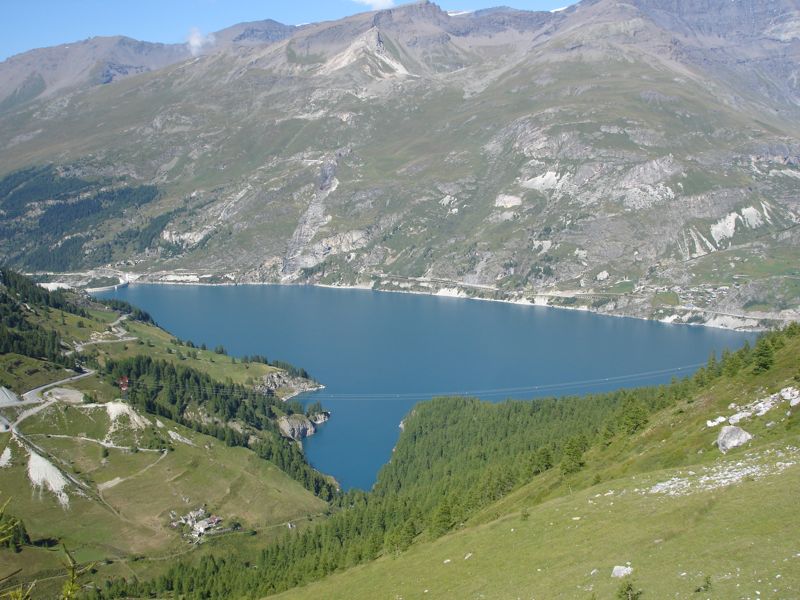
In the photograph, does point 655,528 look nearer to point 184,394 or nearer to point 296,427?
point 296,427

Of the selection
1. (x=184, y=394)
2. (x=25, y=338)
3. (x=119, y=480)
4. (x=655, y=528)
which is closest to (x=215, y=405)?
(x=184, y=394)

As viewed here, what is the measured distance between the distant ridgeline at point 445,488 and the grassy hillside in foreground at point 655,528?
3.22 m

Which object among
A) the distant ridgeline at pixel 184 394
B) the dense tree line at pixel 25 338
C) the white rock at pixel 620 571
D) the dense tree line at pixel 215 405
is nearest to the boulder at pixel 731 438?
the white rock at pixel 620 571

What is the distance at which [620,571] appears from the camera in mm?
38688

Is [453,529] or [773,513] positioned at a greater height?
[773,513]

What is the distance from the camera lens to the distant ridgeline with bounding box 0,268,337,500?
508 ft

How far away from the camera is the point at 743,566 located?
34250 mm

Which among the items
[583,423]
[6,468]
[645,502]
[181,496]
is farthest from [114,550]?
[645,502]

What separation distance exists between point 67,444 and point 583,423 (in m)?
89.0

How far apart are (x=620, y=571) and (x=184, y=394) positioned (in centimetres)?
15056

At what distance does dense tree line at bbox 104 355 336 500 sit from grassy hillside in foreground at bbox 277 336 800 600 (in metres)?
76.4

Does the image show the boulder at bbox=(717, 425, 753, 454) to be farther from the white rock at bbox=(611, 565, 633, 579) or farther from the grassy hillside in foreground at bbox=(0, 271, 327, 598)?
the grassy hillside in foreground at bbox=(0, 271, 327, 598)

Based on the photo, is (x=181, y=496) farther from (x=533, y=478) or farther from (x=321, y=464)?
(x=533, y=478)

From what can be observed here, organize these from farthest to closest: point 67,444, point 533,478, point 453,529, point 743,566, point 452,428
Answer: point 452,428, point 67,444, point 533,478, point 453,529, point 743,566
